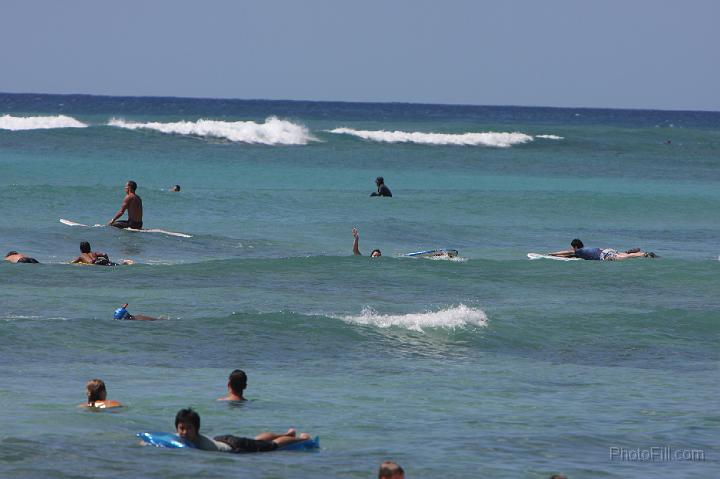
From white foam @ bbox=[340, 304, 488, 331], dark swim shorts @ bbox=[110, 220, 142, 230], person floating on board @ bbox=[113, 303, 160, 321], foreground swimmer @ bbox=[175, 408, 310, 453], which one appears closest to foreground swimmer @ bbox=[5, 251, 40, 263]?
dark swim shorts @ bbox=[110, 220, 142, 230]

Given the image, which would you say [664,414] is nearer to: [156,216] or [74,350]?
[74,350]

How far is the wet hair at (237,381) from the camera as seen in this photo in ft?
41.8

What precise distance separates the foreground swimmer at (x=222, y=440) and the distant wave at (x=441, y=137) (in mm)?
63175

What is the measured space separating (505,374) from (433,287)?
7.16 m

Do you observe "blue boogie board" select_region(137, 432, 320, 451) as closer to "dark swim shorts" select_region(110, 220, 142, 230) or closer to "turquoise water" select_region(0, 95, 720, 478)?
"turquoise water" select_region(0, 95, 720, 478)

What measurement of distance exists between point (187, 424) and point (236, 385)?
1957mm

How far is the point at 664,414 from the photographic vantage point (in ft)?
43.7

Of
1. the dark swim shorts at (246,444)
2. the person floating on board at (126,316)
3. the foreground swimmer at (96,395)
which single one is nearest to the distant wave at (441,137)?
the person floating on board at (126,316)

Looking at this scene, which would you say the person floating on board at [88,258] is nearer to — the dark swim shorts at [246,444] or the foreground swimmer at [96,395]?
the foreground swimmer at [96,395]

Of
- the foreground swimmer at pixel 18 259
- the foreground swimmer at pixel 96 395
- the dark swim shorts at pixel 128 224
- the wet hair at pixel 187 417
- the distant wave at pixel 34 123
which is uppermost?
the distant wave at pixel 34 123

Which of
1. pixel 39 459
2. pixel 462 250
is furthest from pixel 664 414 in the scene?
pixel 462 250

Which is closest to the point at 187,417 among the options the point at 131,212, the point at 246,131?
the point at 131,212

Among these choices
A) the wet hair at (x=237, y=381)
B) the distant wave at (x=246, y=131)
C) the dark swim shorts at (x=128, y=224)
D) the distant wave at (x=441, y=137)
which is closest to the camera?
the wet hair at (x=237, y=381)

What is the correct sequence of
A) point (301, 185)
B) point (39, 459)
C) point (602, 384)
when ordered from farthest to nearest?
point (301, 185), point (602, 384), point (39, 459)
